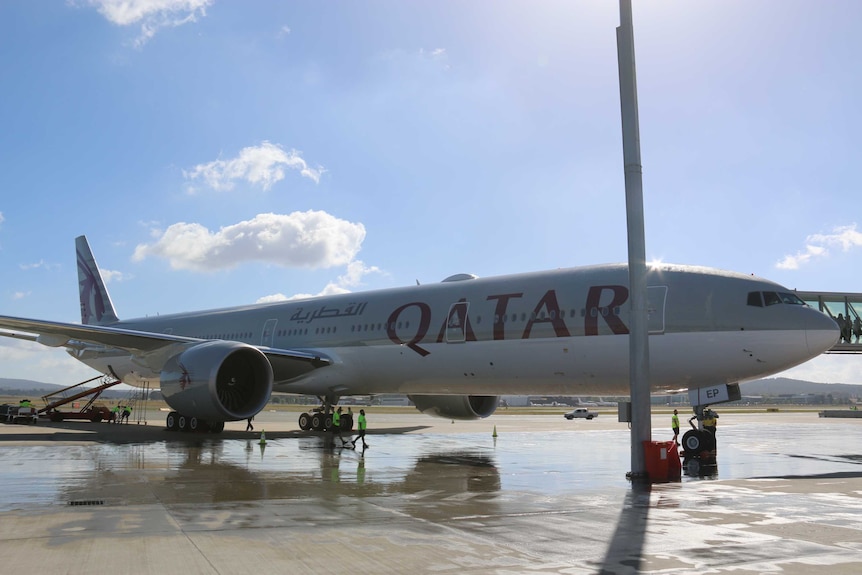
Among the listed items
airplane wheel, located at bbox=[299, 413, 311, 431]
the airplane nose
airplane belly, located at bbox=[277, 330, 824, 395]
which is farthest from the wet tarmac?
airplane wheel, located at bbox=[299, 413, 311, 431]

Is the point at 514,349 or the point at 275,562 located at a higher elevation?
the point at 514,349

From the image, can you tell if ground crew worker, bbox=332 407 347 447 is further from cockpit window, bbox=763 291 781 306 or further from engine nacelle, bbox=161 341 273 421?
cockpit window, bbox=763 291 781 306

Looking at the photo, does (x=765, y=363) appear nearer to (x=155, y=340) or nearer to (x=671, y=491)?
(x=671, y=491)

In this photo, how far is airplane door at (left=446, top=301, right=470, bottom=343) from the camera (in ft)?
53.9

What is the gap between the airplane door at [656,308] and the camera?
44.1 feet

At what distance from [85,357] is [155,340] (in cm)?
1125

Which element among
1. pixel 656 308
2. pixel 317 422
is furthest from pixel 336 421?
pixel 656 308

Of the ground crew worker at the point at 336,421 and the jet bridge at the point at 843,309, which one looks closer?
the ground crew worker at the point at 336,421

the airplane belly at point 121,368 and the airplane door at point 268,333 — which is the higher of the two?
the airplane door at point 268,333

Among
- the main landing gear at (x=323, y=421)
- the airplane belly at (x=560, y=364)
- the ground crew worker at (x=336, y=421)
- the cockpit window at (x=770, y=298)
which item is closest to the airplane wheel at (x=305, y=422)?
the main landing gear at (x=323, y=421)

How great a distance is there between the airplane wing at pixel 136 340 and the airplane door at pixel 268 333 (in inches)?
73.1

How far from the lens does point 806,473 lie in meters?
11.5

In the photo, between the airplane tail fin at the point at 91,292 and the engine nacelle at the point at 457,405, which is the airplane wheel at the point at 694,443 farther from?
the airplane tail fin at the point at 91,292

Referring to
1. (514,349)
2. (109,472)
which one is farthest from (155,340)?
(514,349)
